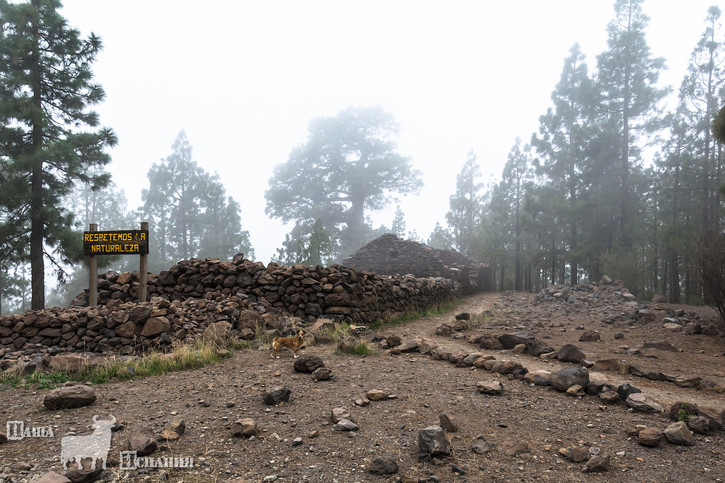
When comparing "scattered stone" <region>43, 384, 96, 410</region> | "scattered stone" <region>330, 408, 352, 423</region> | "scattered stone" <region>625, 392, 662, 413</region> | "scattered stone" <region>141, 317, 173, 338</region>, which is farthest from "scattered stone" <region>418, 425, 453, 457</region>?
"scattered stone" <region>141, 317, 173, 338</region>

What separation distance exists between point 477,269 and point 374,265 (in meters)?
7.52

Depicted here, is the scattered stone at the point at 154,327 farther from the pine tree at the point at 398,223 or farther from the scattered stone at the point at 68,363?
the pine tree at the point at 398,223

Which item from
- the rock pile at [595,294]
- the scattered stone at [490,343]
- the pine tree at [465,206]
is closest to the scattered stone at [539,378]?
the scattered stone at [490,343]

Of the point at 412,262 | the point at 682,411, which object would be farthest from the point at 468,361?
the point at 412,262

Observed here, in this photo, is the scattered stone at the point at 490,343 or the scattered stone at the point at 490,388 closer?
the scattered stone at the point at 490,388

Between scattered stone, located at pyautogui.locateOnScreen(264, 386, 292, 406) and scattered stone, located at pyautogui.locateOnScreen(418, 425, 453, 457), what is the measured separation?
58.8 inches

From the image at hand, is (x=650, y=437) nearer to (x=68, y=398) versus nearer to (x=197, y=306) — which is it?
(x=68, y=398)

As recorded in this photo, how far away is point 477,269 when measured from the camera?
83.9 ft

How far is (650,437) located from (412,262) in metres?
20.5

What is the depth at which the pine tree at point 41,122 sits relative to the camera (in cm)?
1297

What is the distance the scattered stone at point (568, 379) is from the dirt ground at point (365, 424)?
0.09 m

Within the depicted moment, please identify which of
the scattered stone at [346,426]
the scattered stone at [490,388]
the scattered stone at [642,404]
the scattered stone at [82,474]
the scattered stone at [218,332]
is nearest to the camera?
the scattered stone at [82,474]

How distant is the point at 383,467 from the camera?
7.98ft

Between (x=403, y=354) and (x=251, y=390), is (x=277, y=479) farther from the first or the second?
(x=403, y=354)
